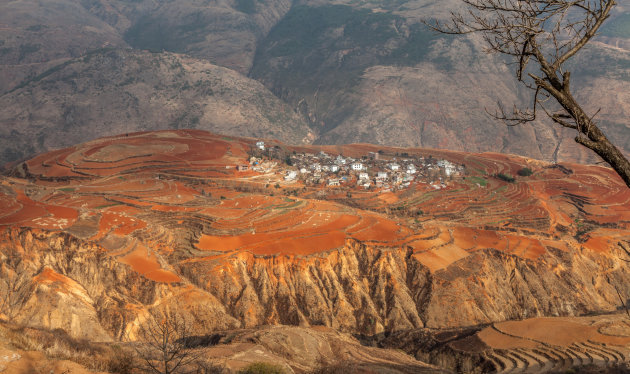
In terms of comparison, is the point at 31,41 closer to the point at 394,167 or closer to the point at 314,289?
the point at 394,167

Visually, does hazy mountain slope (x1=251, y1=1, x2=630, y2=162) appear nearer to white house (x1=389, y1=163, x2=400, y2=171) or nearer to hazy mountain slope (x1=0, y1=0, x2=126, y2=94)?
white house (x1=389, y1=163, x2=400, y2=171)

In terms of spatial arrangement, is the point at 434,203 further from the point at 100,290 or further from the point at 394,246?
the point at 100,290

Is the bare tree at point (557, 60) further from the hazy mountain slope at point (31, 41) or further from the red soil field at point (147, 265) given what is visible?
the hazy mountain slope at point (31, 41)

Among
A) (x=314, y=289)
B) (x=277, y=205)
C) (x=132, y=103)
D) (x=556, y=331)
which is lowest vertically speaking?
(x=314, y=289)

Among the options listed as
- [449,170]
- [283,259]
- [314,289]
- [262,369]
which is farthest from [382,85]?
[262,369]

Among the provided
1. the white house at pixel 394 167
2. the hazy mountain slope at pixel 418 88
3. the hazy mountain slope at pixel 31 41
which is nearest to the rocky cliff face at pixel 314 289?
the white house at pixel 394 167

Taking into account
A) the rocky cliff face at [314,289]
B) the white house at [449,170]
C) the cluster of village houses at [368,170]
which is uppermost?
the white house at [449,170]
